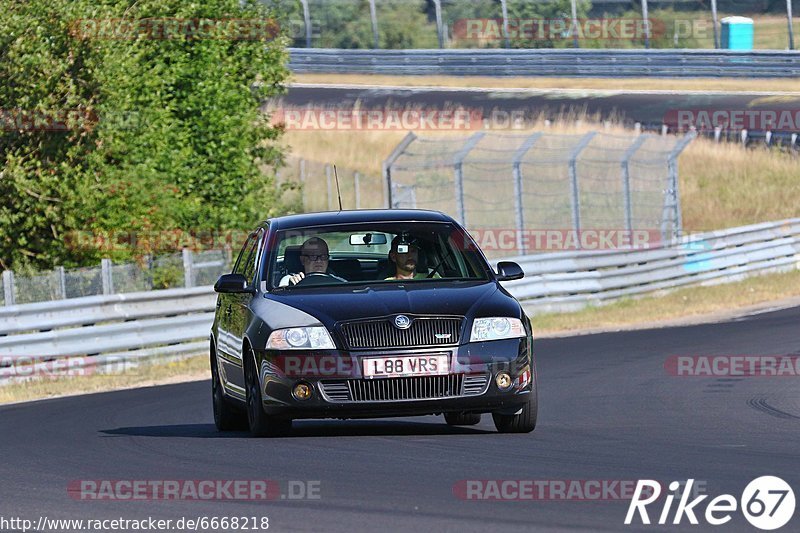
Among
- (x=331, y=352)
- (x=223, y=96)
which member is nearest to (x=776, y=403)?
(x=331, y=352)

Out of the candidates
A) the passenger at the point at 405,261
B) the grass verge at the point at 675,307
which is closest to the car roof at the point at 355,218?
the passenger at the point at 405,261

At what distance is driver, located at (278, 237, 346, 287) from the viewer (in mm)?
10672

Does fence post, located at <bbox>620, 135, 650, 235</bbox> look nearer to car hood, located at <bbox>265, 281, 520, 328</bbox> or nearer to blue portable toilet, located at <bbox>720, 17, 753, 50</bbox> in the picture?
car hood, located at <bbox>265, 281, 520, 328</bbox>

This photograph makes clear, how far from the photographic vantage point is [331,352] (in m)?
9.66

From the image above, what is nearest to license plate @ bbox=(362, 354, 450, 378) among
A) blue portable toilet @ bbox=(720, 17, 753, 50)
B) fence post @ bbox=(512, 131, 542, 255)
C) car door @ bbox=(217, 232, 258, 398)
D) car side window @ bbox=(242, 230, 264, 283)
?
car door @ bbox=(217, 232, 258, 398)

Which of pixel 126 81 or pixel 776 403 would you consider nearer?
pixel 776 403

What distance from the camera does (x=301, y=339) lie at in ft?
32.1

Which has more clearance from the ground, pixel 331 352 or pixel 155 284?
pixel 331 352

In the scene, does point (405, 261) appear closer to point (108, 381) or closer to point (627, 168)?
point (108, 381)

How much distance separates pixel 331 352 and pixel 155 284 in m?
13.2

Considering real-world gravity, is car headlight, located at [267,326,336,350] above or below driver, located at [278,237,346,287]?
below

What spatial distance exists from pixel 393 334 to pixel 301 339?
575 millimetres

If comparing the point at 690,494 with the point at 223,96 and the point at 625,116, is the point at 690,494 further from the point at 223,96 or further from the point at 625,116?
the point at 625,116

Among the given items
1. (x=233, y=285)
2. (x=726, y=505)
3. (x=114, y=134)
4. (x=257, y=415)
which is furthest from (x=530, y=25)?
(x=726, y=505)
